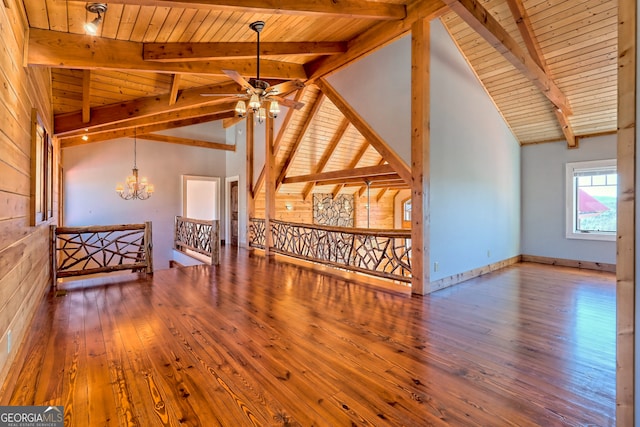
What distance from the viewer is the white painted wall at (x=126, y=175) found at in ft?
26.8

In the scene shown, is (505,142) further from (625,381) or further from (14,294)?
(14,294)

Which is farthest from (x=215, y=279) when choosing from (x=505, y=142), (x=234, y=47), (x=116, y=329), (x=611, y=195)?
(x=611, y=195)

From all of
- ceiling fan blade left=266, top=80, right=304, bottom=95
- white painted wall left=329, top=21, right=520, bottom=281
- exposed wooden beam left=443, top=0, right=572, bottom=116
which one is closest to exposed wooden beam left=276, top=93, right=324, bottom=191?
white painted wall left=329, top=21, right=520, bottom=281

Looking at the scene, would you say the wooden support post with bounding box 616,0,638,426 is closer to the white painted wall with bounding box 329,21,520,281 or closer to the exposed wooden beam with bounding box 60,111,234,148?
the white painted wall with bounding box 329,21,520,281

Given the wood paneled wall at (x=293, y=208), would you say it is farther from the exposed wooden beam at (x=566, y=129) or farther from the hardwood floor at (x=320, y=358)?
the exposed wooden beam at (x=566, y=129)

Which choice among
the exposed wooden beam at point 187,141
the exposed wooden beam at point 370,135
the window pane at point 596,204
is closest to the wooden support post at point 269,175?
the exposed wooden beam at point 370,135

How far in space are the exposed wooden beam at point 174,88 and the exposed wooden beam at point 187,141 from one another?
12.6 ft

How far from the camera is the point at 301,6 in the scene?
11.1 ft

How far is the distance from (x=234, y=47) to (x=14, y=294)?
3.57 metres

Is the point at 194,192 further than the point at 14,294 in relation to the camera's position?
Yes

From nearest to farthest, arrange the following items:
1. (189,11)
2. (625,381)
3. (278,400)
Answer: (625,381) → (278,400) → (189,11)

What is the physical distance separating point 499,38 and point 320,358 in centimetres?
375

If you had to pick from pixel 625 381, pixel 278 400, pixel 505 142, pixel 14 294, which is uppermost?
pixel 505 142

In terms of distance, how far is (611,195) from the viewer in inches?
240
